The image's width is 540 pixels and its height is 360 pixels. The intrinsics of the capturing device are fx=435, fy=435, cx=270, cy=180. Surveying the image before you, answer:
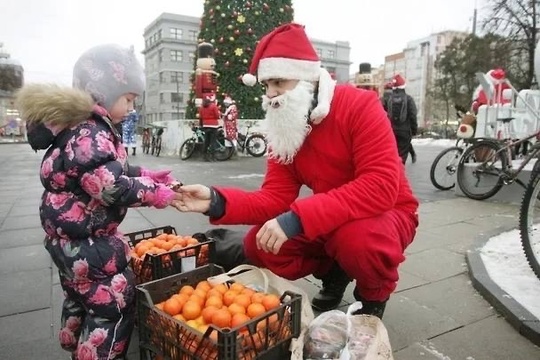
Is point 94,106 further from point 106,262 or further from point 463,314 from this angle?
point 463,314

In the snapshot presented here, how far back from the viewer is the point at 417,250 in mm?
3777

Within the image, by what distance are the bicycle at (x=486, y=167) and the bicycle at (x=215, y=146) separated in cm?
707

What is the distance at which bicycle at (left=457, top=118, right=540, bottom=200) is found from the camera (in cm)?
568

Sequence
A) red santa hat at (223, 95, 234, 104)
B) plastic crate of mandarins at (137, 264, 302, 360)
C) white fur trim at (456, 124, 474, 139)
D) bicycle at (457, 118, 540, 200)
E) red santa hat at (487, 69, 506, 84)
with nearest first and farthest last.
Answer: plastic crate of mandarins at (137, 264, 302, 360) < bicycle at (457, 118, 540, 200) < red santa hat at (487, 69, 506, 84) < white fur trim at (456, 124, 474, 139) < red santa hat at (223, 95, 234, 104)

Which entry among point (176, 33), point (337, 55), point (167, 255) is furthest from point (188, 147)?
point (337, 55)

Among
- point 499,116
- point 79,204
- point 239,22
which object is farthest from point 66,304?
point 239,22

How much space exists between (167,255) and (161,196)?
1.44 ft

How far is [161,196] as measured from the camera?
1.94 m

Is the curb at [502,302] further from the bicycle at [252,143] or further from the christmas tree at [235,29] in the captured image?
the christmas tree at [235,29]

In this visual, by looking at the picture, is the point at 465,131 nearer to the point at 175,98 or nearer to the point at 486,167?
the point at 486,167

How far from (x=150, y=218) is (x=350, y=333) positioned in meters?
3.79

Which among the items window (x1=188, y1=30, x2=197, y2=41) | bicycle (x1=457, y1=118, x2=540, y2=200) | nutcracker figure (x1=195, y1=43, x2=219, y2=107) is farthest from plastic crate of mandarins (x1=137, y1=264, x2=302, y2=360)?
window (x1=188, y1=30, x2=197, y2=41)

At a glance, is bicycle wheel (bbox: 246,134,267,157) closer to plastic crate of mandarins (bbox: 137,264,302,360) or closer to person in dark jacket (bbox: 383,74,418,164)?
person in dark jacket (bbox: 383,74,418,164)

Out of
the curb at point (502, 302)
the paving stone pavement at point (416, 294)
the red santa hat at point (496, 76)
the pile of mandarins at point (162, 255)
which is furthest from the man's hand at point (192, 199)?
the red santa hat at point (496, 76)
